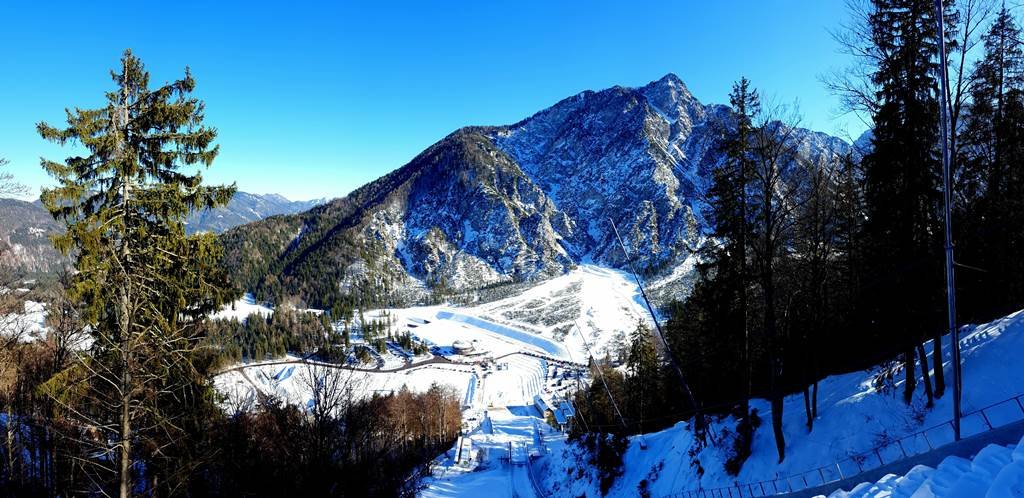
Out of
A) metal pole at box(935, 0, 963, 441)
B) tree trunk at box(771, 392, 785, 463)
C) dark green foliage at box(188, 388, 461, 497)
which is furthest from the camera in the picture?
tree trunk at box(771, 392, 785, 463)

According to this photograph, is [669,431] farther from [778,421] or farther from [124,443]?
[124,443]

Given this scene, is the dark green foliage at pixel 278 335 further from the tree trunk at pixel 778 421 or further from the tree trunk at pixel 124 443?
the tree trunk at pixel 778 421

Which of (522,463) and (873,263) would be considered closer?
(873,263)

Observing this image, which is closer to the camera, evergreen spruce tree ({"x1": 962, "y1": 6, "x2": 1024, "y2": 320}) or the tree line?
the tree line

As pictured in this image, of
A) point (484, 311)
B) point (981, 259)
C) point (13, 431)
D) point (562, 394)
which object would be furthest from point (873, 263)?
point (484, 311)

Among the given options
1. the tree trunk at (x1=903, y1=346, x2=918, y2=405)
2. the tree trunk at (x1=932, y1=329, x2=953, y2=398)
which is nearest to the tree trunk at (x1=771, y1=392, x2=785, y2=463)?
the tree trunk at (x1=903, y1=346, x2=918, y2=405)

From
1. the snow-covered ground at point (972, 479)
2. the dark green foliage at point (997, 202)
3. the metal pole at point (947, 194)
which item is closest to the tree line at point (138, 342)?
the snow-covered ground at point (972, 479)

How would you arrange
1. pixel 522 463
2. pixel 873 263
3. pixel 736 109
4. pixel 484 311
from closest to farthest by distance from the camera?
pixel 736 109
pixel 873 263
pixel 522 463
pixel 484 311

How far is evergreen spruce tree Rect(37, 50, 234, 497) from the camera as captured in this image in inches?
289

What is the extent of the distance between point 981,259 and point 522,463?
28610 mm

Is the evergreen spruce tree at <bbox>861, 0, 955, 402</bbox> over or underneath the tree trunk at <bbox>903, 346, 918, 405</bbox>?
over

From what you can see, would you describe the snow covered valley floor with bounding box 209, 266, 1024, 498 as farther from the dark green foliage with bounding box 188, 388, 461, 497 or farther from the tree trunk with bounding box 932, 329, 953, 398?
the dark green foliage with bounding box 188, 388, 461, 497

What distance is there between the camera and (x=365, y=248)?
653ft

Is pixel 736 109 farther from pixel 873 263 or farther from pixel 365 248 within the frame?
pixel 365 248
